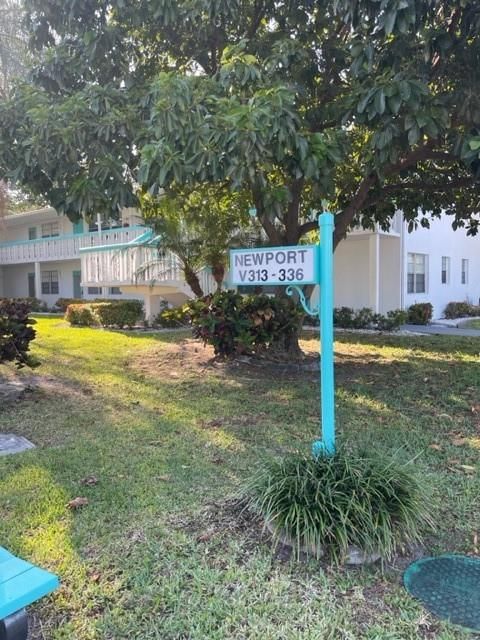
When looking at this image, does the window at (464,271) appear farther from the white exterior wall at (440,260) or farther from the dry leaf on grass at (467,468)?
the dry leaf on grass at (467,468)

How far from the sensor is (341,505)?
2.94m

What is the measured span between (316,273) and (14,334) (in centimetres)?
492

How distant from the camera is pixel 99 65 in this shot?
675 cm

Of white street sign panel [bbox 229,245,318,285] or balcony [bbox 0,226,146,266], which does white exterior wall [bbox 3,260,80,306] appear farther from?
white street sign panel [bbox 229,245,318,285]

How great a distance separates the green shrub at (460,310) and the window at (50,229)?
1862cm

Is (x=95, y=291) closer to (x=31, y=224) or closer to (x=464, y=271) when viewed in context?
(x=31, y=224)

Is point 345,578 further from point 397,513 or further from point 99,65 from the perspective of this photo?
point 99,65

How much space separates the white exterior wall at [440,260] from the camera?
17.8 m

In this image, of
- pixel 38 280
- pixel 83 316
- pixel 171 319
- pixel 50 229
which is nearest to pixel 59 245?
pixel 38 280

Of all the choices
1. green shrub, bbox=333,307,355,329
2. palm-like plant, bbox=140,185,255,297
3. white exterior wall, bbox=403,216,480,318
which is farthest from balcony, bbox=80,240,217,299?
white exterior wall, bbox=403,216,480,318

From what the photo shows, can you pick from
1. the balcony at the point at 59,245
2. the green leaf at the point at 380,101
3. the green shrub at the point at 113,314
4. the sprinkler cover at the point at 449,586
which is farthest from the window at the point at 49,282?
the sprinkler cover at the point at 449,586

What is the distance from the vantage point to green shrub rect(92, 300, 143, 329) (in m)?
15.0

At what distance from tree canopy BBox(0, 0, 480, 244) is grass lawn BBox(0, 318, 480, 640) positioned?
2464 millimetres

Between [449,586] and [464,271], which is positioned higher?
[464,271]
